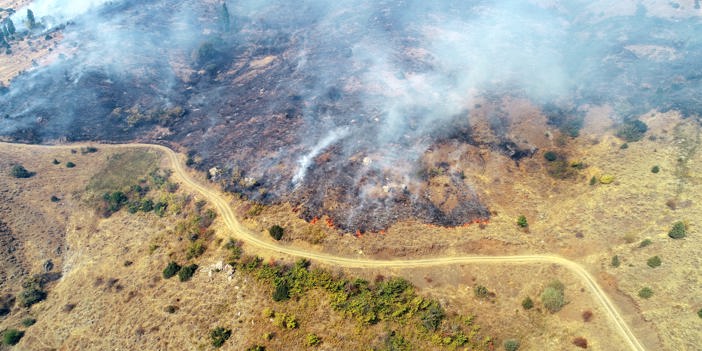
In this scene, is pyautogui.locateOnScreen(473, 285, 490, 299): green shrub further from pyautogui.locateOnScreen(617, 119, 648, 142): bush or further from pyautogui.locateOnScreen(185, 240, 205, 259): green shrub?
pyautogui.locateOnScreen(617, 119, 648, 142): bush

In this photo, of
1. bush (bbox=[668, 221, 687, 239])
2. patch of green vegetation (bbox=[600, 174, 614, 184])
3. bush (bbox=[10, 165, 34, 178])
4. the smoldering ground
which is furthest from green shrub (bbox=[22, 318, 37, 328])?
bush (bbox=[668, 221, 687, 239])

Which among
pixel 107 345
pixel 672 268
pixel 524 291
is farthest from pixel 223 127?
pixel 672 268

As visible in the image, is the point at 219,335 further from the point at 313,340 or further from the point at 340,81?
the point at 340,81

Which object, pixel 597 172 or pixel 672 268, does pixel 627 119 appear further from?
pixel 672 268

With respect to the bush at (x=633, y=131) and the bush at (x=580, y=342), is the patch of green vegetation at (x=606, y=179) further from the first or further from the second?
the bush at (x=580, y=342)

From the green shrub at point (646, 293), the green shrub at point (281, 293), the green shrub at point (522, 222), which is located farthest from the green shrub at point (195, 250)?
the green shrub at point (646, 293)

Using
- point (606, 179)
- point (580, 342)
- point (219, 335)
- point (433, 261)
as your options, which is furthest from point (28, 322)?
point (606, 179)
